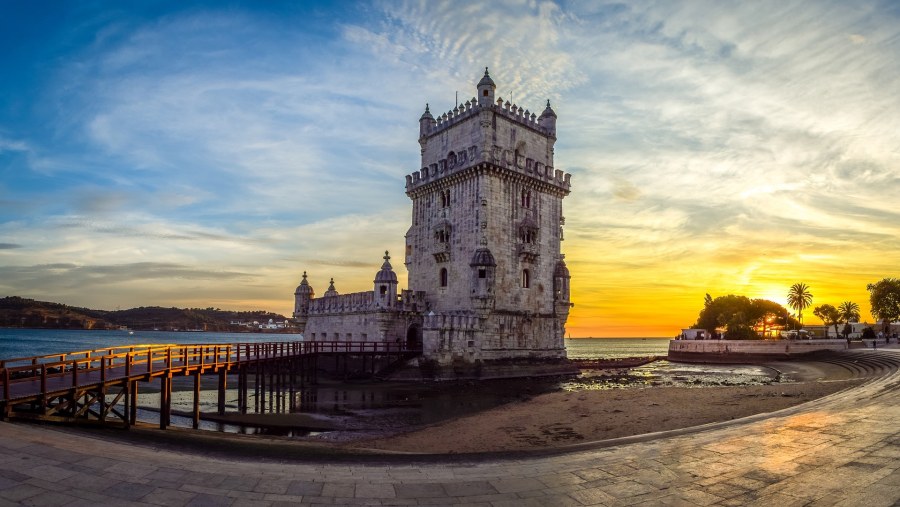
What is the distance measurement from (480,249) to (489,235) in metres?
1.42

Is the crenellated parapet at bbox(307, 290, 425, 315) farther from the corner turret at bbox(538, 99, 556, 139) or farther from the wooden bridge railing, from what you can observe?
the corner turret at bbox(538, 99, 556, 139)

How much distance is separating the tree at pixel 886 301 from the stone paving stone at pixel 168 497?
252 ft

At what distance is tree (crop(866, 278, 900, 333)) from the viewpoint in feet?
206

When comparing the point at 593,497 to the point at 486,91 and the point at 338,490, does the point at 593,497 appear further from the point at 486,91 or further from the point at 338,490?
the point at 486,91

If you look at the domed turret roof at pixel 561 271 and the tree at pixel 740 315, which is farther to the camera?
the tree at pixel 740 315

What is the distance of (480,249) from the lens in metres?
39.5

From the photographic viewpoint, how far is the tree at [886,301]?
6294 centimetres

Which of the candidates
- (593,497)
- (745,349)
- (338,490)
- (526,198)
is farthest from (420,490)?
(745,349)

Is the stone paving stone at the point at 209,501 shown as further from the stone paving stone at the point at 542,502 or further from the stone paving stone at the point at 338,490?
the stone paving stone at the point at 542,502

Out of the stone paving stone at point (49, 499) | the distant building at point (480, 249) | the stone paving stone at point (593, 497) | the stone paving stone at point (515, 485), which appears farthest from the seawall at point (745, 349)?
the stone paving stone at point (49, 499)

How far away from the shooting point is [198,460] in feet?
33.1

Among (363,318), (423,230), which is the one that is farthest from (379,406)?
(423,230)

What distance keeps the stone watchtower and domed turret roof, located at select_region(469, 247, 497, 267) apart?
2.8 inches

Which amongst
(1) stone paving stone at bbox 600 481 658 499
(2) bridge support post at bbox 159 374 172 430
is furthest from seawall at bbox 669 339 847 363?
(2) bridge support post at bbox 159 374 172 430
